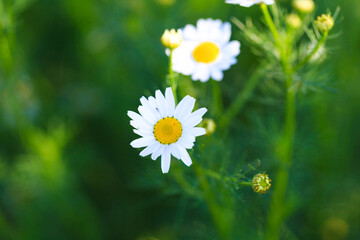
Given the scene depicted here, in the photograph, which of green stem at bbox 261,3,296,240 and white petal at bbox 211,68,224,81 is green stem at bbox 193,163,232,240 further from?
white petal at bbox 211,68,224,81

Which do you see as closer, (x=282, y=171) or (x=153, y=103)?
(x=153, y=103)

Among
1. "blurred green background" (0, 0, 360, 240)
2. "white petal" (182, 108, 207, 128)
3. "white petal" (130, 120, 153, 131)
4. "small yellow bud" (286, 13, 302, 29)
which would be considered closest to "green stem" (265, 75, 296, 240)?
"blurred green background" (0, 0, 360, 240)

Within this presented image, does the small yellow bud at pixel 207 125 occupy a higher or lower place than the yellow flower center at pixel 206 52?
lower

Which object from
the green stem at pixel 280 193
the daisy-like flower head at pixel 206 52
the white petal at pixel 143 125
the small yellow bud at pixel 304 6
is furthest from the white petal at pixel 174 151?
the small yellow bud at pixel 304 6

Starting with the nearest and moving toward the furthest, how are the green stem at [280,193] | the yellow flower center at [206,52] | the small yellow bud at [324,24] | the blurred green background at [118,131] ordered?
the small yellow bud at [324,24], the yellow flower center at [206,52], the green stem at [280,193], the blurred green background at [118,131]

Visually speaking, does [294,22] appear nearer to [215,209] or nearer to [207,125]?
[207,125]

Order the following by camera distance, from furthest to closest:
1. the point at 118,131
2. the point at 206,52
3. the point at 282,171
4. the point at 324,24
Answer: the point at 118,131, the point at 282,171, the point at 206,52, the point at 324,24

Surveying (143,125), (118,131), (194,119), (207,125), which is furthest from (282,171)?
(118,131)

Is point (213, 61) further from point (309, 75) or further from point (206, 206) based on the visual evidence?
point (206, 206)

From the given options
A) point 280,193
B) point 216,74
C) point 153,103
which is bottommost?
point 153,103

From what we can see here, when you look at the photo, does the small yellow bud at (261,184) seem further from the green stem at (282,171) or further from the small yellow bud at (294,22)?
the small yellow bud at (294,22)
